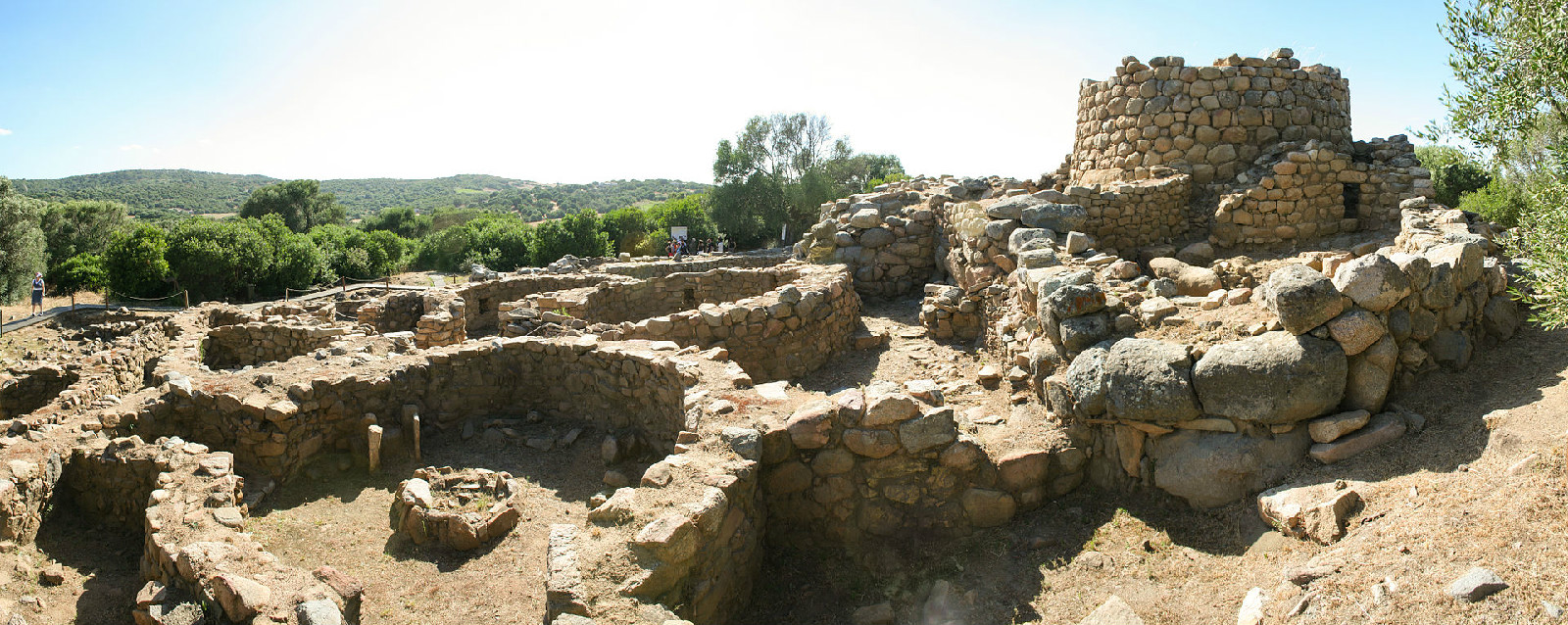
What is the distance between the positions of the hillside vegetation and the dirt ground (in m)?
86.3

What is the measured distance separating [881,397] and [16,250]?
44.0 metres

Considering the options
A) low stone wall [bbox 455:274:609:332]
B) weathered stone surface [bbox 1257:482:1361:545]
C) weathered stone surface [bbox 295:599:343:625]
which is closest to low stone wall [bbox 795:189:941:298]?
low stone wall [bbox 455:274:609:332]

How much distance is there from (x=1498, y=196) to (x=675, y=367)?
13381mm

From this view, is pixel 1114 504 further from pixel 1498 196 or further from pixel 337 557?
pixel 1498 196

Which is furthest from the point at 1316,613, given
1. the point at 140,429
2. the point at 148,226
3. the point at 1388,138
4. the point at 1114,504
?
the point at 148,226

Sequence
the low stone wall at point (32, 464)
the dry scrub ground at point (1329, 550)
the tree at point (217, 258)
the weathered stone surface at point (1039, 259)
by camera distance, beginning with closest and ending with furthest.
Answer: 1. the dry scrub ground at point (1329, 550)
2. the low stone wall at point (32, 464)
3. the weathered stone surface at point (1039, 259)
4. the tree at point (217, 258)

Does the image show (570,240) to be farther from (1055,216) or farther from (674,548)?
(674,548)

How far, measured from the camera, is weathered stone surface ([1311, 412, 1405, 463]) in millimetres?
4758

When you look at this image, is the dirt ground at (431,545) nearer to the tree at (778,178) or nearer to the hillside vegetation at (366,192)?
the tree at (778,178)

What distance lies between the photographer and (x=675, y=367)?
283 inches

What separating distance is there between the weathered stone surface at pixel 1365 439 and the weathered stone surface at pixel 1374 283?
699 millimetres

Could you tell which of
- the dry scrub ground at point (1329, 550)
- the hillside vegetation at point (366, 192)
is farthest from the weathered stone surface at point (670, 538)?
the hillside vegetation at point (366, 192)

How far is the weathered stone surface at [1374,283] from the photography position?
490 cm

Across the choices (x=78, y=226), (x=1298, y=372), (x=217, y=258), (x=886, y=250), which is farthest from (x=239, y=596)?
(x=78, y=226)
